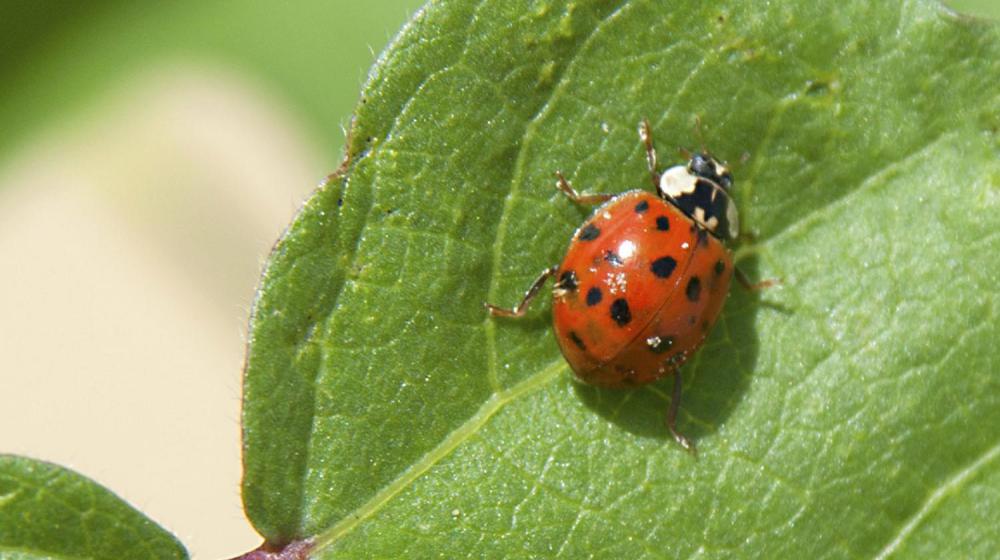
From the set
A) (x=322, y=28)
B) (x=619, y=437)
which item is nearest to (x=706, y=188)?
(x=619, y=437)

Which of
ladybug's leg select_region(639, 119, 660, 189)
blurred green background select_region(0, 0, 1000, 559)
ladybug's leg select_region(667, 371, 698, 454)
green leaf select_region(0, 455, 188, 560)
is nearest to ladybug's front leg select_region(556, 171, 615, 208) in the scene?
ladybug's leg select_region(639, 119, 660, 189)

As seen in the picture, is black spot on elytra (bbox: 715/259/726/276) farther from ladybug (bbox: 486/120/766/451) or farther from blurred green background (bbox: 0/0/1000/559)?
blurred green background (bbox: 0/0/1000/559)

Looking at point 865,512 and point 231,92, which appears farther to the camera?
point 231,92

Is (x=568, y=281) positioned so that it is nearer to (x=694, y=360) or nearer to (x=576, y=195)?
(x=576, y=195)

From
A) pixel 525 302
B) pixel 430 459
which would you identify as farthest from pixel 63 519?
pixel 525 302

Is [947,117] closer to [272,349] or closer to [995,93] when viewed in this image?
[995,93]

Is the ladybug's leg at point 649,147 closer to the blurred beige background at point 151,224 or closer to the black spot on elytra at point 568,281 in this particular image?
the black spot on elytra at point 568,281

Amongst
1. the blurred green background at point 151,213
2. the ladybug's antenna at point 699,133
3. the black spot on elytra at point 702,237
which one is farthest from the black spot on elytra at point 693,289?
the blurred green background at point 151,213

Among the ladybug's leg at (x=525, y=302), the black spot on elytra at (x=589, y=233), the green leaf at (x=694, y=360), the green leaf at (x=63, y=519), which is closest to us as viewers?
the green leaf at (x=63, y=519)

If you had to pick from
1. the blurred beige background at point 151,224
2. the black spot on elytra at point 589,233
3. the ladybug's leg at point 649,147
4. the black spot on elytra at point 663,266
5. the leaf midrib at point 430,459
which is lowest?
the blurred beige background at point 151,224
